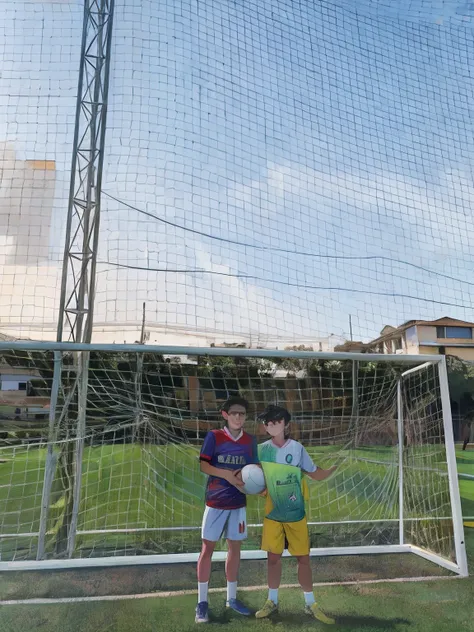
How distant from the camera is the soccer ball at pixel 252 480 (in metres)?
2.98

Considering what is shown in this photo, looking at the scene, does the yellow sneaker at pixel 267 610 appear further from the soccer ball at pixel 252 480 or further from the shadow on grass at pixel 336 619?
the soccer ball at pixel 252 480

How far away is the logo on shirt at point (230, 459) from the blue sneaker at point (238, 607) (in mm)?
795

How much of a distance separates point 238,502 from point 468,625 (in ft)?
4.73

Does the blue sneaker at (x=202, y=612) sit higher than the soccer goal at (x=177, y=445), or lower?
lower

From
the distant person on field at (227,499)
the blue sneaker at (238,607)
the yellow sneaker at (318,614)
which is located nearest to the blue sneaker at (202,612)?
the distant person on field at (227,499)

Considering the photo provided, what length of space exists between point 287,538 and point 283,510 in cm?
17

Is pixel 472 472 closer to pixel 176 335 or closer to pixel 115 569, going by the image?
pixel 176 335

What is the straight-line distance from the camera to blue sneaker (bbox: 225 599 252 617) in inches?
117

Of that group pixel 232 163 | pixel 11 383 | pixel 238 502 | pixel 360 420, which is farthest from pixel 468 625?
pixel 11 383

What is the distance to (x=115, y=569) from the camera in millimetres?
3773

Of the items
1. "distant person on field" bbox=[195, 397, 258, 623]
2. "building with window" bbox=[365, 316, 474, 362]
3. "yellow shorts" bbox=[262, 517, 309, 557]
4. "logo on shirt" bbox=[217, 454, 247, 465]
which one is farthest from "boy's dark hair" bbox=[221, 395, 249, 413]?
"building with window" bbox=[365, 316, 474, 362]

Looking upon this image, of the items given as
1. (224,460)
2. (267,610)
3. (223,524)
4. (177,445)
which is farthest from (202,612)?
(177,445)

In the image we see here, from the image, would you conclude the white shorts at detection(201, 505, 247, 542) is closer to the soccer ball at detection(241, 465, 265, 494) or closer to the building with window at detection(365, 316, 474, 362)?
the soccer ball at detection(241, 465, 265, 494)

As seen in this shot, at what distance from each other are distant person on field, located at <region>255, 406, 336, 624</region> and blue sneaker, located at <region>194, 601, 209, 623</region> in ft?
0.94
